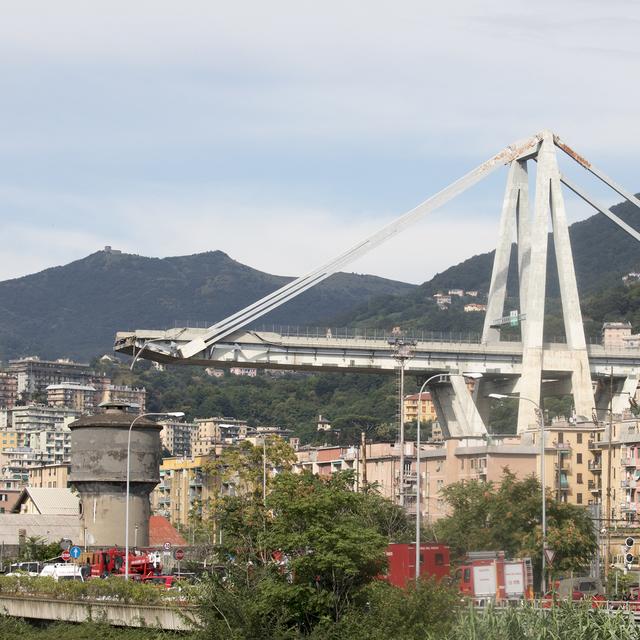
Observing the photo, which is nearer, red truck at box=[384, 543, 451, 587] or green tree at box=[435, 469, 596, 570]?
red truck at box=[384, 543, 451, 587]

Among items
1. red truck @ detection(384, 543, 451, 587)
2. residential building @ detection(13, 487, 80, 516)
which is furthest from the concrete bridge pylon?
red truck @ detection(384, 543, 451, 587)

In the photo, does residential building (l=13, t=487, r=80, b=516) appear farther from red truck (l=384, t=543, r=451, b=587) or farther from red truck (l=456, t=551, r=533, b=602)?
red truck (l=456, t=551, r=533, b=602)

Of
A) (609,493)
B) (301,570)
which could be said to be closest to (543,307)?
(609,493)

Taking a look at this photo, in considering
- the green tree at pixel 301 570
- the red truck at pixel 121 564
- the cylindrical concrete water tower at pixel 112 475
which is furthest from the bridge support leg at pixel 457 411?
the green tree at pixel 301 570

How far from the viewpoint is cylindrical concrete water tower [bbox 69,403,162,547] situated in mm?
88562

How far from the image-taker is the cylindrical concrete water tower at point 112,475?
291 ft

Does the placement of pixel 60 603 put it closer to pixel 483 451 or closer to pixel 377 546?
pixel 377 546

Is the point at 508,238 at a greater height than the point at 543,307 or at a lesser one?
greater

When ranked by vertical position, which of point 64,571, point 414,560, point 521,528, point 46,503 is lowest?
point 64,571

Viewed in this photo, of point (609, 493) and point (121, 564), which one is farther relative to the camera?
point (609, 493)

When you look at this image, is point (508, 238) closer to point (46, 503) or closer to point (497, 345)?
point (497, 345)

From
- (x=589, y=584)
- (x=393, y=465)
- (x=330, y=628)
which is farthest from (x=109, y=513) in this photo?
(x=393, y=465)

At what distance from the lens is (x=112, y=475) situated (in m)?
89.2

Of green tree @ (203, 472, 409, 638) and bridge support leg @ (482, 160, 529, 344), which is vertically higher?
bridge support leg @ (482, 160, 529, 344)
